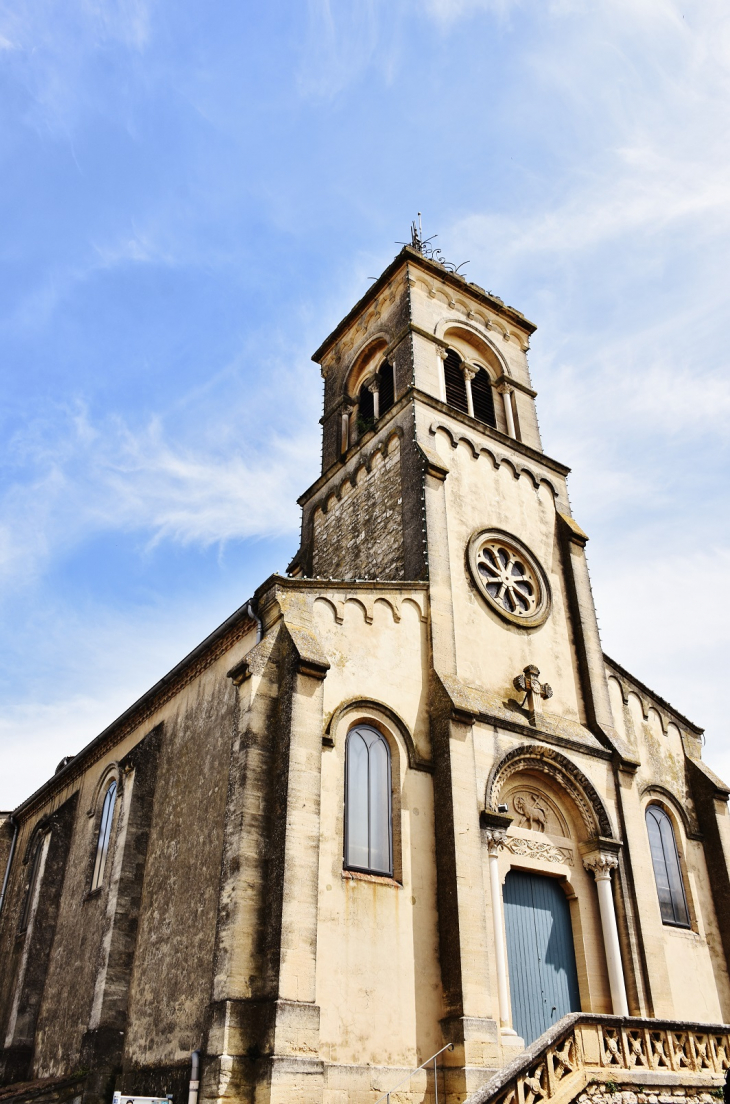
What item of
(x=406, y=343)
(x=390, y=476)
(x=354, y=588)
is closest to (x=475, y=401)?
(x=406, y=343)

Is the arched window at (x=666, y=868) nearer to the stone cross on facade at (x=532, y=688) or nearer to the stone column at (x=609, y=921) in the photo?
the stone column at (x=609, y=921)

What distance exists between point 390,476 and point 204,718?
247 inches

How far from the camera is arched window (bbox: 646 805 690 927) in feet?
53.2

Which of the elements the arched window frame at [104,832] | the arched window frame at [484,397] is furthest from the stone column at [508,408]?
the arched window frame at [104,832]

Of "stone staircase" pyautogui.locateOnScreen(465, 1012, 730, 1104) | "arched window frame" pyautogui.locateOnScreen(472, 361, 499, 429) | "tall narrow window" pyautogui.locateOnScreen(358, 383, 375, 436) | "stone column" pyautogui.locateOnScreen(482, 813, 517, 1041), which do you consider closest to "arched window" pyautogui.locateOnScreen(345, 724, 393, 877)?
"stone column" pyautogui.locateOnScreen(482, 813, 517, 1041)

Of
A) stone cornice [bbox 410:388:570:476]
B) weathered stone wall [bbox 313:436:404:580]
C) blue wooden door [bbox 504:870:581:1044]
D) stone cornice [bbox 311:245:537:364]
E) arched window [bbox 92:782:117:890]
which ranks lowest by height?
blue wooden door [bbox 504:870:581:1044]

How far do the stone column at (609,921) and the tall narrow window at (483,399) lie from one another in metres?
10.2

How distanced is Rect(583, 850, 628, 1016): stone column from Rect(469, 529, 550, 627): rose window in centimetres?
443

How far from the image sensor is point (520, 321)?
76.8ft

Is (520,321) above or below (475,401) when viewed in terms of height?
above

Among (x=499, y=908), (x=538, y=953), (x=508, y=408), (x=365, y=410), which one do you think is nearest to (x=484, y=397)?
(x=508, y=408)

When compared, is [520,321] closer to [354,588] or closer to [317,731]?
[354,588]

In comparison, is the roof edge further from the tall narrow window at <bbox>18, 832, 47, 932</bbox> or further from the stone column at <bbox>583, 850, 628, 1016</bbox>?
the stone column at <bbox>583, 850, 628, 1016</bbox>

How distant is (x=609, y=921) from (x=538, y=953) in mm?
1482
